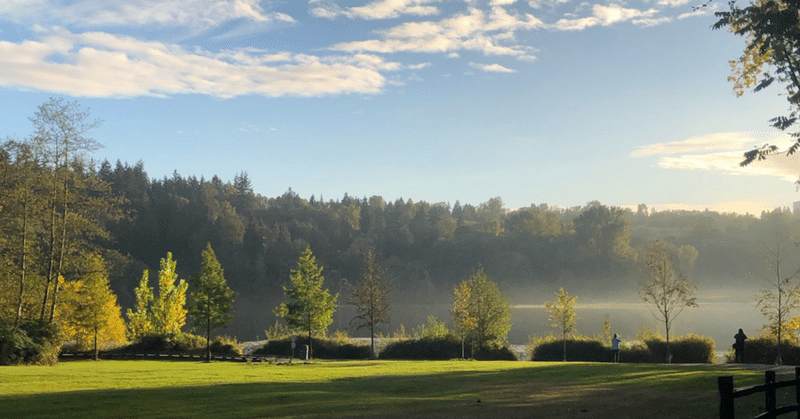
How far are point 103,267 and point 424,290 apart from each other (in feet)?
470

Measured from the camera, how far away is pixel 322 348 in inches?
2375

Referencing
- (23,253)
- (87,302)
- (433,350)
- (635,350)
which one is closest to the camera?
(23,253)

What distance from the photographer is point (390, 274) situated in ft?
603

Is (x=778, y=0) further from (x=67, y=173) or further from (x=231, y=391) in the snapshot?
(x=67, y=173)

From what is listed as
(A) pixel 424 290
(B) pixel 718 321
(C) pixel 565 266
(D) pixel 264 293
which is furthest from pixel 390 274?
(B) pixel 718 321

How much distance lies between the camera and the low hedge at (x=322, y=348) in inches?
2315

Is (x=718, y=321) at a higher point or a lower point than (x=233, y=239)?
lower

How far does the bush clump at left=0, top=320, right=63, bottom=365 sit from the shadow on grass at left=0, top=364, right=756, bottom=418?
21.2 meters

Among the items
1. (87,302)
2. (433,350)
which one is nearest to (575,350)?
(433,350)

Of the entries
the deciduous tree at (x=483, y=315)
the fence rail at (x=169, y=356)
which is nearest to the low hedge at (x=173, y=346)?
the fence rail at (x=169, y=356)

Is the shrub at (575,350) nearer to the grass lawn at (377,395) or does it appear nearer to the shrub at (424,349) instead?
the shrub at (424,349)

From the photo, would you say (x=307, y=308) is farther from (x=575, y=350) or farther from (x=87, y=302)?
(x=575, y=350)

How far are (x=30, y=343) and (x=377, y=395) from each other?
2806 cm

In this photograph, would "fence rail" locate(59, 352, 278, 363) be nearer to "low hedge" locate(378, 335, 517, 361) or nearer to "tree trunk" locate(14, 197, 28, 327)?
"tree trunk" locate(14, 197, 28, 327)
